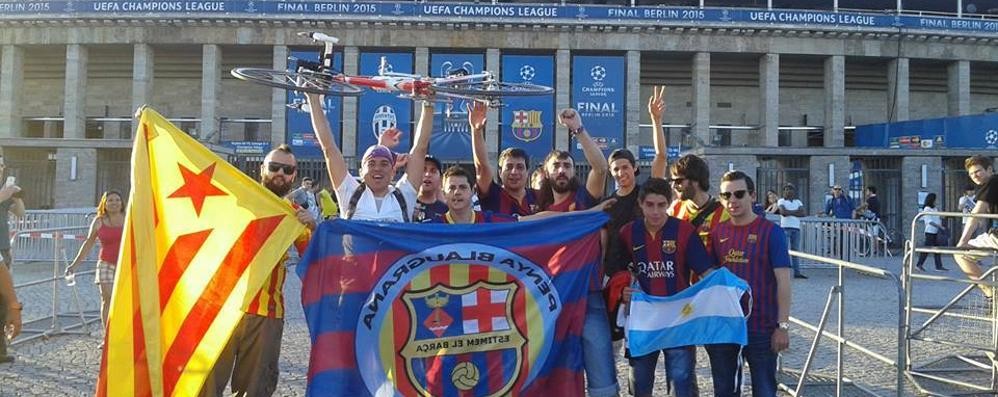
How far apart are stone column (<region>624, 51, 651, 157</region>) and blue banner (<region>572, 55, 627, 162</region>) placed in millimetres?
947

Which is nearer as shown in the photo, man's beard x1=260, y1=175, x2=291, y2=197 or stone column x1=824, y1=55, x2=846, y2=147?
man's beard x1=260, y1=175, x2=291, y2=197

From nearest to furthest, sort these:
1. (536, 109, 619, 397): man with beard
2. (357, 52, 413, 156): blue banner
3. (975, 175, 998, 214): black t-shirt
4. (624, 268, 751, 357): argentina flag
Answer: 1. (624, 268, 751, 357): argentina flag
2. (536, 109, 619, 397): man with beard
3. (975, 175, 998, 214): black t-shirt
4. (357, 52, 413, 156): blue banner

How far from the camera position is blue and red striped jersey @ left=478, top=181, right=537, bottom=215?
5.66 metres

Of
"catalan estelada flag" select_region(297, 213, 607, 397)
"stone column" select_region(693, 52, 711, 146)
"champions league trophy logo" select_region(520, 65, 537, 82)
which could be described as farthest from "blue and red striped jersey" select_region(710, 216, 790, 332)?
"stone column" select_region(693, 52, 711, 146)

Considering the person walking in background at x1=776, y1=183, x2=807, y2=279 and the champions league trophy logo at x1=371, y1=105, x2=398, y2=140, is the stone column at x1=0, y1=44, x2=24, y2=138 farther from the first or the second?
the person walking in background at x1=776, y1=183, x2=807, y2=279

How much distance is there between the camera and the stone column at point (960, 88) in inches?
1497

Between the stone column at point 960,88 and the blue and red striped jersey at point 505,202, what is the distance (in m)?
40.3

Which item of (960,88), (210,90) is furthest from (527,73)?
(960,88)

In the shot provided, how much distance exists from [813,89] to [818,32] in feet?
14.0

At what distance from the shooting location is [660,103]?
5.93 meters

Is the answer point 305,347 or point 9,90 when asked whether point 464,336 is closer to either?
point 305,347

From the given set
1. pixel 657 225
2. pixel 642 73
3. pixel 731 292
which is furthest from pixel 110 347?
pixel 642 73

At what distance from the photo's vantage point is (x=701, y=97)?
121 ft

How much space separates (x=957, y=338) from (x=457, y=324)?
6547mm
